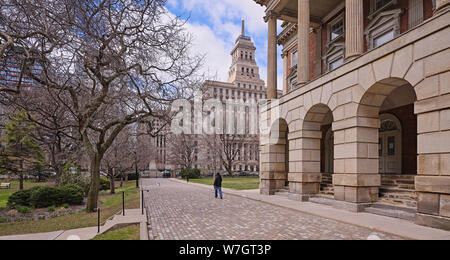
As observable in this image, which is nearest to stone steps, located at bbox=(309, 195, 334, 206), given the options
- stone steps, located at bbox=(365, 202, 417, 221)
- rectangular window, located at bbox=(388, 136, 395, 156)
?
stone steps, located at bbox=(365, 202, 417, 221)

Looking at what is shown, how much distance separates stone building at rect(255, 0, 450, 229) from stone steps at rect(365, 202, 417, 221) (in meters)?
0.04

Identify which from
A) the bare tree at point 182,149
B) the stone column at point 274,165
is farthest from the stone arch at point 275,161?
the bare tree at point 182,149

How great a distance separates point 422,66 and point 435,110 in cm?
165

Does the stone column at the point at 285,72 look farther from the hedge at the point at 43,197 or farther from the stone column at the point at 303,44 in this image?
the hedge at the point at 43,197

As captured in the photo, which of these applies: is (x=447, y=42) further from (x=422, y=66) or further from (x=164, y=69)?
(x=164, y=69)

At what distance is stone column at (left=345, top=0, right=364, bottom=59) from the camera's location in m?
12.6

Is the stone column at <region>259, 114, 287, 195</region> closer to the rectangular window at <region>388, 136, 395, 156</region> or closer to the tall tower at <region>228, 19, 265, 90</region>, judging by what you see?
the rectangular window at <region>388, 136, 395, 156</region>

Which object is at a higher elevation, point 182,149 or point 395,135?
point 395,135

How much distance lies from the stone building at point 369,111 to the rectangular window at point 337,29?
7 centimetres

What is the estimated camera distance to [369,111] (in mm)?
11961

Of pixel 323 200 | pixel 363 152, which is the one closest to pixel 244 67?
pixel 323 200

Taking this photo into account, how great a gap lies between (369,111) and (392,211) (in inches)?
168

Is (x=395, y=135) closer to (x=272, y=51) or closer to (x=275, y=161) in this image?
(x=275, y=161)

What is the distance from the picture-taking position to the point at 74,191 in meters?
18.3
